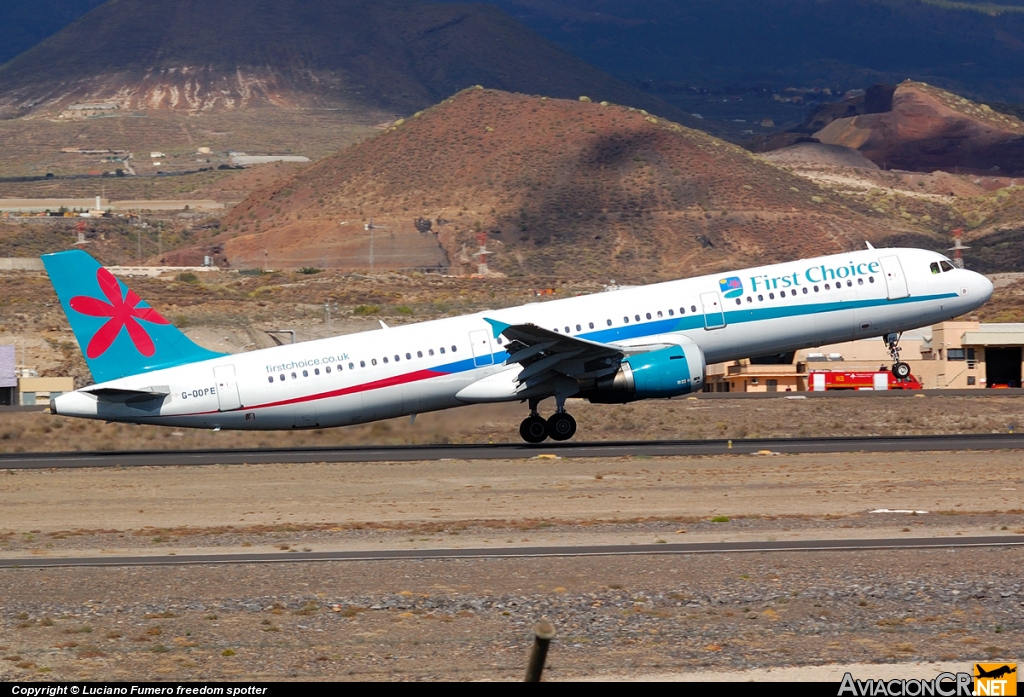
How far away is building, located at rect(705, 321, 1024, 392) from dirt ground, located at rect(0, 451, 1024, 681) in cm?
5342

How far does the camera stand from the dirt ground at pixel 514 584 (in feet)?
50.9

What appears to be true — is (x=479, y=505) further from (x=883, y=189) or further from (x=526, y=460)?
(x=883, y=189)

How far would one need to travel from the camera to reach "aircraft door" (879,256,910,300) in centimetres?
4019

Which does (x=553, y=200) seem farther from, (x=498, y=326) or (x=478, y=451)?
(x=478, y=451)

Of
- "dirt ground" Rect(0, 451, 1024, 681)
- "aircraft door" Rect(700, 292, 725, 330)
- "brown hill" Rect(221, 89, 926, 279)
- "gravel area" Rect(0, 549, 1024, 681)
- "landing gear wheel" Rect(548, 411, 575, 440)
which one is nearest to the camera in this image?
"gravel area" Rect(0, 549, 1024, 681)

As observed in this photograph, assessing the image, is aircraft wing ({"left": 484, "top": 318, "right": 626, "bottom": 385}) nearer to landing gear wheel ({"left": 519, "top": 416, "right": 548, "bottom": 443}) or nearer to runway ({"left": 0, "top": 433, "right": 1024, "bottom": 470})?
landing gear wheel ({"left": 519, "top": 416, "right": 548, "bottom": 443})

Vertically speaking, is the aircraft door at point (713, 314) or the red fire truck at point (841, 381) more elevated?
the aircraft door at point (713, 314)

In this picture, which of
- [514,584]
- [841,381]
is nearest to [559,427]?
[514,584]

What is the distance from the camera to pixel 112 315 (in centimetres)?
3838

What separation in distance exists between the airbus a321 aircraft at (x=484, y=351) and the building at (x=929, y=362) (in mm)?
42737

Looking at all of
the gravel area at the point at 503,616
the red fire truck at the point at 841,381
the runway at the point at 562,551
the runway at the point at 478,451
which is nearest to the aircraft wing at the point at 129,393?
the runway at the point at 478,451

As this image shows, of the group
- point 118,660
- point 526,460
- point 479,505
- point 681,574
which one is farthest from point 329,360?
point 118,660

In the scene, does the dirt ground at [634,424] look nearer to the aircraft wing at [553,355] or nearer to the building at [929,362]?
the aircraft wing at [553,355]

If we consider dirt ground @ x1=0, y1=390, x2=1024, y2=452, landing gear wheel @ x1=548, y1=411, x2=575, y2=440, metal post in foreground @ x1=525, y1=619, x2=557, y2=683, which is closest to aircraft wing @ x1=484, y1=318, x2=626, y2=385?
landing gear wheel @ x1=548, y1=411, x2=575, y2=440
